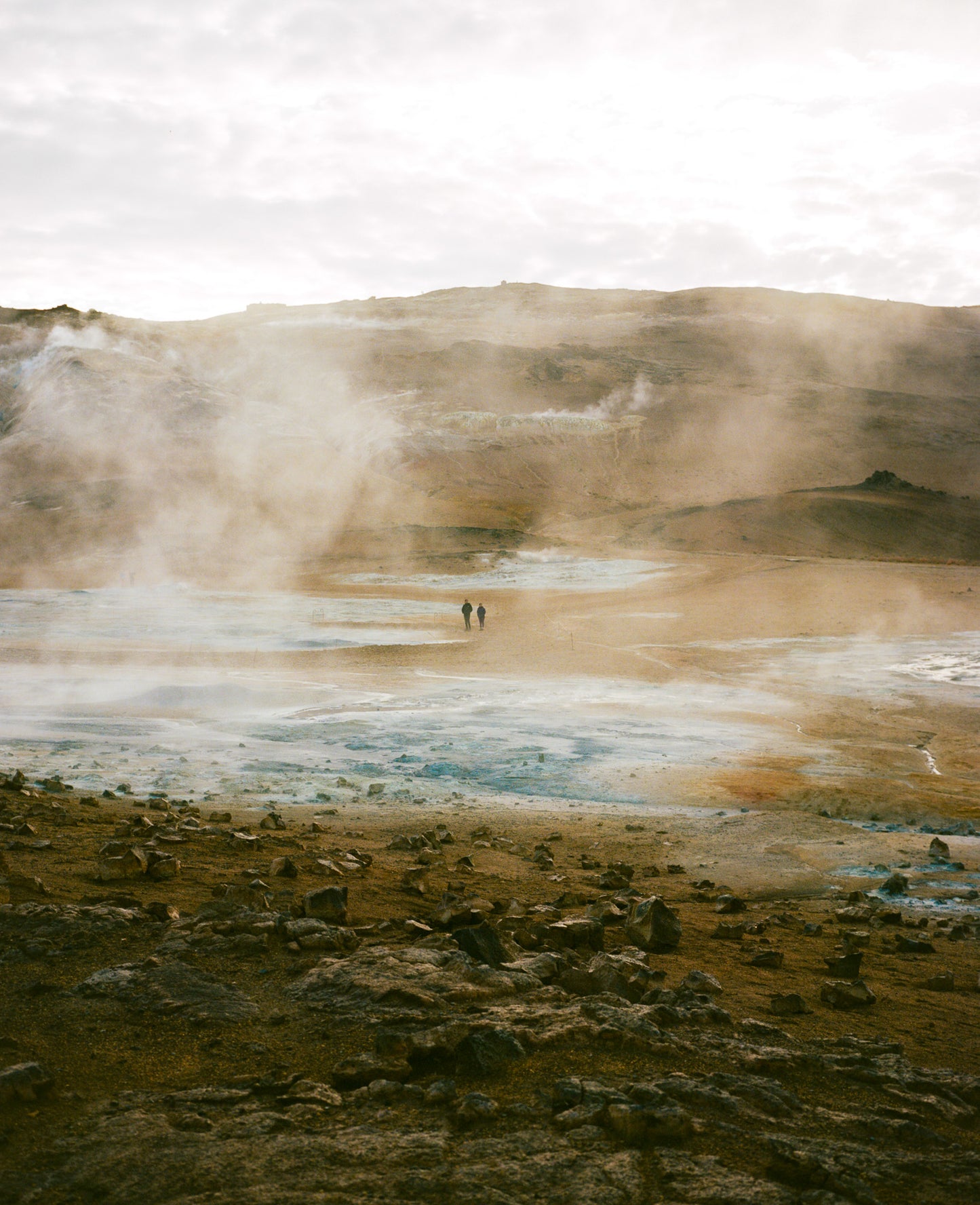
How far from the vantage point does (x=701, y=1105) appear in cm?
358

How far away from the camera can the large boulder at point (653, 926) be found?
5508mm

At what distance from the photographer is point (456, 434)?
81188 millimetres

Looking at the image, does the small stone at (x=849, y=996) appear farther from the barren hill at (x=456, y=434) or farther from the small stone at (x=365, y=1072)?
the barren hill at (x=456, y=434)

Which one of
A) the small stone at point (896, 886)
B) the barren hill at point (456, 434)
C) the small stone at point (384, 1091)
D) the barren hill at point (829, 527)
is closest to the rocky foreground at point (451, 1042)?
the small stone at point (384, 1091)

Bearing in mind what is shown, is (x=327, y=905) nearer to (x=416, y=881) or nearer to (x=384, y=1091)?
(x=416, y=881)

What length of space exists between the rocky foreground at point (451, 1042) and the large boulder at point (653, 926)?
0.7 inches

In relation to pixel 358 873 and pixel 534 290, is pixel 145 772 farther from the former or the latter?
pixel 534 290

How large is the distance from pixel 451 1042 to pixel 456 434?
258 ft

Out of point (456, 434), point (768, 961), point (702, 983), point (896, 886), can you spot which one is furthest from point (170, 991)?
point (456, 434)

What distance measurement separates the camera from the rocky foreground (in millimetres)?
3139

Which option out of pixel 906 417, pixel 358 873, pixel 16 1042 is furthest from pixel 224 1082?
pixel 906 417

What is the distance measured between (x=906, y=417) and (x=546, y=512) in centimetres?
3975

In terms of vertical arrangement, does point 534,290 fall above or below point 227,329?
above

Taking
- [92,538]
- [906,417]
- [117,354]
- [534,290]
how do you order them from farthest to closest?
[534,290] → [906,417] → [117,354] → [92,538]
